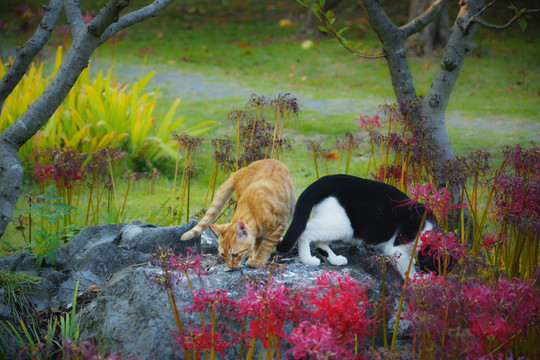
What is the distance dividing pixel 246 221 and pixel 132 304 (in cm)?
89

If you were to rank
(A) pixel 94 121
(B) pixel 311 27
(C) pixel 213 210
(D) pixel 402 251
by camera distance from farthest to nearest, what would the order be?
1. (B) pixel 311 27
2. (A) pixel 94 121
3. (C) pixel 213 210
4. (D) pixel 402 251

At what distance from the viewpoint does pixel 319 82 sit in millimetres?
12781

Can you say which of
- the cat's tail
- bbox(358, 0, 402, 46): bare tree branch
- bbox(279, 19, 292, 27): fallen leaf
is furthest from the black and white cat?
bbox(279, 19, 292, 27): fallen leaf

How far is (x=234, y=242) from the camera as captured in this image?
317cm

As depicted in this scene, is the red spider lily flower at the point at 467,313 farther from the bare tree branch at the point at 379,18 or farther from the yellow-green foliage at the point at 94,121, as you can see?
the yellow-green foliage at the point at 94,121

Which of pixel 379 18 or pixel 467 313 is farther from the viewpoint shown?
pixel 379 18

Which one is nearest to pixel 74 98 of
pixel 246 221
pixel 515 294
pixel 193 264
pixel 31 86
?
pixel 31 86

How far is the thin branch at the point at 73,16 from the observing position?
3438 millimetres

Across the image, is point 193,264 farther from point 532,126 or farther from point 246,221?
point 532,126

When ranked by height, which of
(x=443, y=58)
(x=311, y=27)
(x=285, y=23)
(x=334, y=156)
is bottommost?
(x=334, y=156)

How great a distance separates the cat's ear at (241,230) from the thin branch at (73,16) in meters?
1.63

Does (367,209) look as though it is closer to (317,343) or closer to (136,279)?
(136,279)

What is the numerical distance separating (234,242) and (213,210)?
0.55 meters

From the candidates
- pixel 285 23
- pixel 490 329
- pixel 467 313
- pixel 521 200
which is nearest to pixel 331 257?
pixel 521 200
